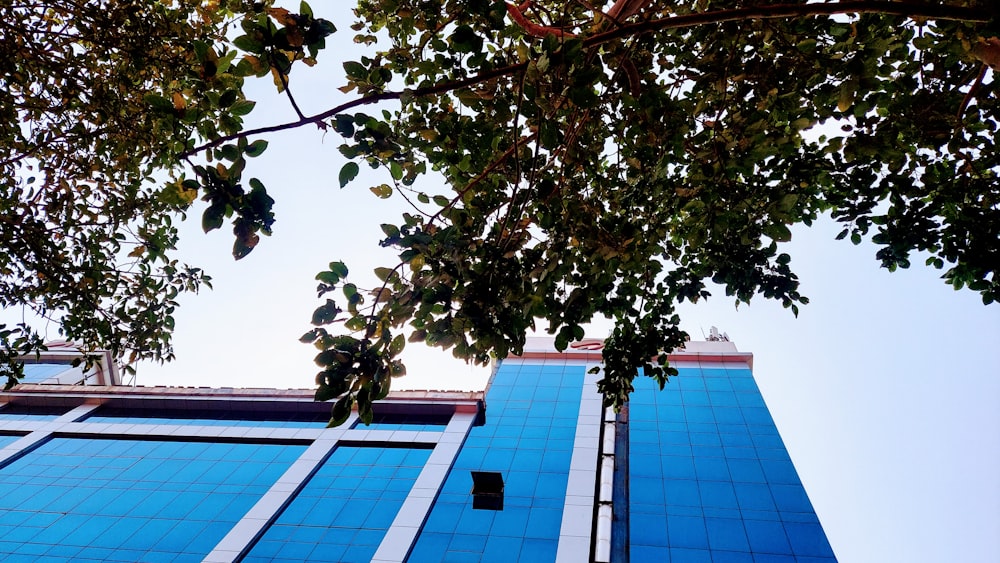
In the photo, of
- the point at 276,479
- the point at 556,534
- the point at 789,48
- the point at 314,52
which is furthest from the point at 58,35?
the point at 276,479

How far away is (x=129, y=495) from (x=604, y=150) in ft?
67.4

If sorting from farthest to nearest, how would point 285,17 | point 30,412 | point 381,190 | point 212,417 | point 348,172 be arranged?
point 30,412 → point 212,417 → point 381,190 → point 348,172 → point 285,17

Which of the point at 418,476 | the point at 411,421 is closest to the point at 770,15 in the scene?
the point at 418,476

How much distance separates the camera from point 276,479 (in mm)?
18766

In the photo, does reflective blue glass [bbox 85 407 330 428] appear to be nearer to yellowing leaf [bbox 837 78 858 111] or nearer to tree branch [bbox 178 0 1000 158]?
tree branch [bbox 178 0 1000 158]

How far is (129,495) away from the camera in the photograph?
18281 mm

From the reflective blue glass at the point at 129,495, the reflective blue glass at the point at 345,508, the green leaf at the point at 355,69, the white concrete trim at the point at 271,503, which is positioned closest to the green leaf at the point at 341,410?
the green leaf at the point at 355,69

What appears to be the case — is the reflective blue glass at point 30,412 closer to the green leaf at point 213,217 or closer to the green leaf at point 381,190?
the green leaf at point 381,190

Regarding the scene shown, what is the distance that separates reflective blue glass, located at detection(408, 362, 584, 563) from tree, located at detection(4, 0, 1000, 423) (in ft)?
36.4

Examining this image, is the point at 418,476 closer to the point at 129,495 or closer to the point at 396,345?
the point at 129,495

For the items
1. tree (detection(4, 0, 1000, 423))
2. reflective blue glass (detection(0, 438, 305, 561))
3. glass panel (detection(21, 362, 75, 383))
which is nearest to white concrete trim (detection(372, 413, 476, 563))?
reflective blue glass (detection(0, 438, 305, 561))

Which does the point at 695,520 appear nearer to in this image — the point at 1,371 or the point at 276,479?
the point at 276,479

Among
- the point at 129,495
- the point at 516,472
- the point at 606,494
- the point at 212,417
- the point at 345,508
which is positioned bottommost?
the point at 129,495

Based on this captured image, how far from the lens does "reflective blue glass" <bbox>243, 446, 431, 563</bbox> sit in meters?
15.3
